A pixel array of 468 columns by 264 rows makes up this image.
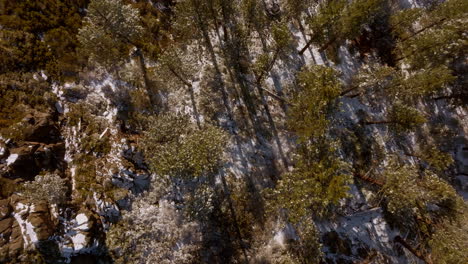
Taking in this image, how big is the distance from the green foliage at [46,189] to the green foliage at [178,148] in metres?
7.43

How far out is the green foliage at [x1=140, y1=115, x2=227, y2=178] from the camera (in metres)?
21.5

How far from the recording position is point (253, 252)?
81.8ft

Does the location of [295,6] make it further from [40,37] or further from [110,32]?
[40,37]

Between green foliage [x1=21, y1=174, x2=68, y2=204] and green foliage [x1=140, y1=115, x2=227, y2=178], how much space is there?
743 centimetres

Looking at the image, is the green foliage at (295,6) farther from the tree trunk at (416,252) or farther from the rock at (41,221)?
the rock at (41,221)

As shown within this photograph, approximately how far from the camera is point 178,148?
22.4m

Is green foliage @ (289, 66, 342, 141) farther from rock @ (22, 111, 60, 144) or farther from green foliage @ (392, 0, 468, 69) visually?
rock @ (22, 111, 60, 144)

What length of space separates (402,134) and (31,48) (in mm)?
45933

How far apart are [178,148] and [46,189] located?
427 inches

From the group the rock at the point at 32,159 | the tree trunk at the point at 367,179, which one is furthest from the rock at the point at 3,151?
A: the tree trunk at the point at 367,179

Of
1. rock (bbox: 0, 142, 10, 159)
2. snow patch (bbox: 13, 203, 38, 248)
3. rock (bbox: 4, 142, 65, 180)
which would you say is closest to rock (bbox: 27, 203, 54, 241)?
snow patch (bbox: 13, 203, 38, 248)

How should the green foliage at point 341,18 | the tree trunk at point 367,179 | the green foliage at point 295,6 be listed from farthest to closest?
the green foliage at point 295,6
the tree trunk at point 367,179
the green foliage at point 341,18

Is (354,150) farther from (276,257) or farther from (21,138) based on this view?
(21,138)

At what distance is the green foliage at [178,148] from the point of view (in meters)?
21.5
